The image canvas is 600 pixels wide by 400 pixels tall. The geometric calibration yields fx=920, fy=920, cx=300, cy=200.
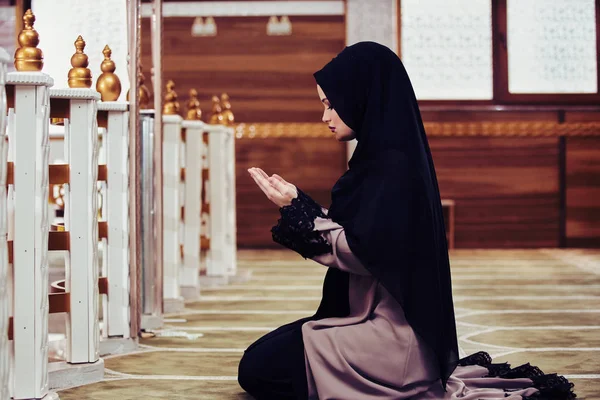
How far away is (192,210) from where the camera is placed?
4562mm

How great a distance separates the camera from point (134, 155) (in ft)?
10.2

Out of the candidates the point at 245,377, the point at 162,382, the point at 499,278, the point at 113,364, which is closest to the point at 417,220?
the point at 245,377

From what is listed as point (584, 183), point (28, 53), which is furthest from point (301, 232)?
point (584, 183)

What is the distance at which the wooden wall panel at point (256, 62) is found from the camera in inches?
295

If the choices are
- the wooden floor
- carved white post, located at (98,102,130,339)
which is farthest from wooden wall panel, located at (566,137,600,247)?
carved white post, located at (98,102,130,339)

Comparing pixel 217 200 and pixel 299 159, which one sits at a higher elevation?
pixel 299 159

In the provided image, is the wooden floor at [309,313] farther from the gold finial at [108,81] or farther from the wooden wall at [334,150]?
the wooden wall at [334,150]

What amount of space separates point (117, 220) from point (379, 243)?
128 cm

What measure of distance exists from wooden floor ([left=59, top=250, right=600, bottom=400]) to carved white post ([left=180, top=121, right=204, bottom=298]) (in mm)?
143

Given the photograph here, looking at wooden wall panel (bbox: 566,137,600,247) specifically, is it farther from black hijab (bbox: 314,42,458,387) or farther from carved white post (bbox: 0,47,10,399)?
carved white post (bbox: 0,47,10,399)

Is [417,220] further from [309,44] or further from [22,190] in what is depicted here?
[309,44]

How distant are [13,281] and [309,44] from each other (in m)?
5.49

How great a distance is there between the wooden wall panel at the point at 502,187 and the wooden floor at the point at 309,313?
1.20m

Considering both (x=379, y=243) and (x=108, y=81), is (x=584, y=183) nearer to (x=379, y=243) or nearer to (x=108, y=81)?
(x=108, y=81)
